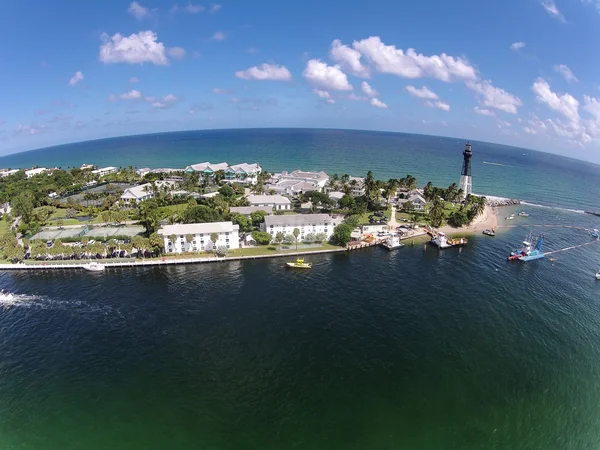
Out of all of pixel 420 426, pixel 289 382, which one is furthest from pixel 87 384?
pixel 420 426

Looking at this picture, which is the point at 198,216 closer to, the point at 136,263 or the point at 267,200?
the point at 136,263

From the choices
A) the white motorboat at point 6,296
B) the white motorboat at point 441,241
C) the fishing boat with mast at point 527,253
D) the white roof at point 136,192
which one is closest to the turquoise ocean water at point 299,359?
the white motorboat at point 6,296

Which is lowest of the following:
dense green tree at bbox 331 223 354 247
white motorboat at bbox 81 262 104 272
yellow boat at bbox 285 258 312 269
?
white motorboat at bbox 81 262 104 272

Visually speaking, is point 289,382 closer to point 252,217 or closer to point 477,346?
point 477,346

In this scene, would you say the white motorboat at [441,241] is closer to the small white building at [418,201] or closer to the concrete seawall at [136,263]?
the small white building at [418,201]

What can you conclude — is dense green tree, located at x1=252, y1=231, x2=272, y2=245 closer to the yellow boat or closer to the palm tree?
the yellow boat

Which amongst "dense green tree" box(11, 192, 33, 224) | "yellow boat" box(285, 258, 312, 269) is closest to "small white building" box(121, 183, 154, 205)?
"dense green tree" box(11, 192, 33, 224)
